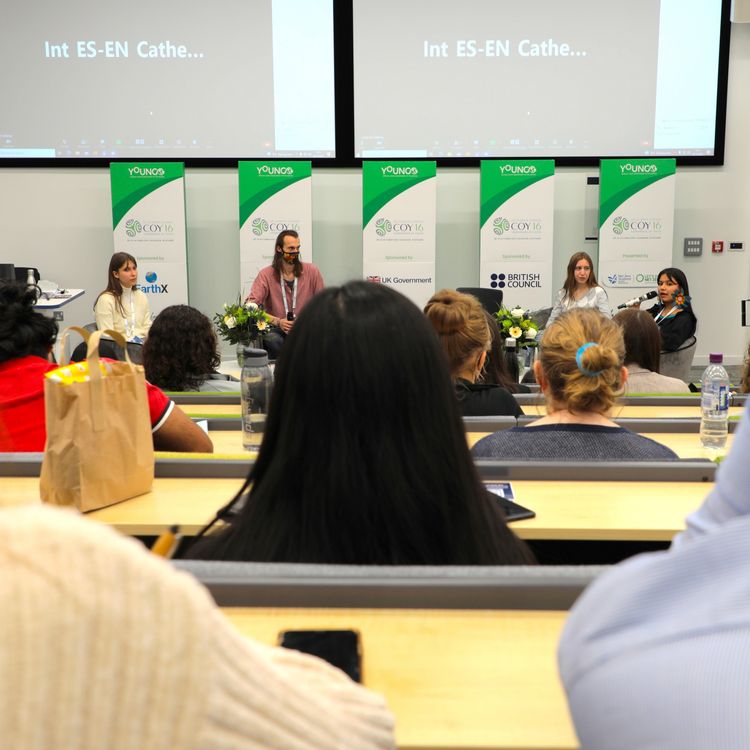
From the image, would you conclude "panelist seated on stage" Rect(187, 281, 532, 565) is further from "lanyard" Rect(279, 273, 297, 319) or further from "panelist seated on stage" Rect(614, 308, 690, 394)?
"lanyard" Rect(279, 273, 297, 319)

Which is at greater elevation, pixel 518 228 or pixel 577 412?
pixel 518 228

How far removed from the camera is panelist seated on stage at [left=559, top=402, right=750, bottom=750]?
59 centimetres

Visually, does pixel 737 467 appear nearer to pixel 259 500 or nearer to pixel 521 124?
pixel 259 500

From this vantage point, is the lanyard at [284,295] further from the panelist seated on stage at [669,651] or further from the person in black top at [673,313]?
the panelist seated on stage at [669,651]

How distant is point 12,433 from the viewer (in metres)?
2.72

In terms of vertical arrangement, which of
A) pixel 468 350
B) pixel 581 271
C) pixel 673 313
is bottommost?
pixel 673 313

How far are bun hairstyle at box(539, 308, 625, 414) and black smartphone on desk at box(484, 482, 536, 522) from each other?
0.36m

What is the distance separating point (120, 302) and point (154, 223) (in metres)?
1.17

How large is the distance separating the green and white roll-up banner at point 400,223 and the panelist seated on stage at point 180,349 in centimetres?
480

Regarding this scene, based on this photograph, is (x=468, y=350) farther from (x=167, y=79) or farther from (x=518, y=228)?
(x=167, y=79)

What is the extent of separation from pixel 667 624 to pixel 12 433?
8.29 ft

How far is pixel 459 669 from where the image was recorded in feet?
3.85

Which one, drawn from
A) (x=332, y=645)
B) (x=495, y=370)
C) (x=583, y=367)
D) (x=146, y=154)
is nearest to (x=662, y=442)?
(x=583, y=367)

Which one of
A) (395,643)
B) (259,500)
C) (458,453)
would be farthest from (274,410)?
(395,643)
